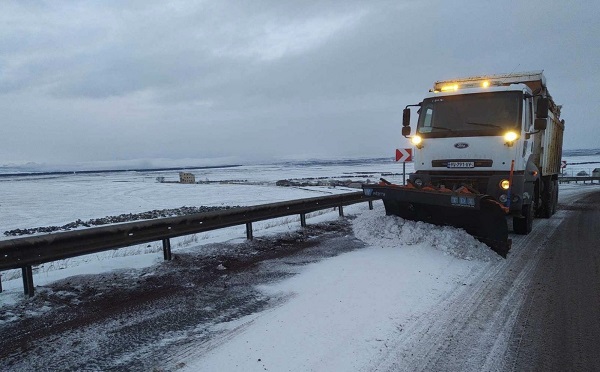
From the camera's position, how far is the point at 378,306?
451 cm

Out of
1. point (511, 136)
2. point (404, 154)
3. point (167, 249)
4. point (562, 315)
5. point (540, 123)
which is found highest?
point (540, 123)

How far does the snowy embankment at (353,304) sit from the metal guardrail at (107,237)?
7.49 feet

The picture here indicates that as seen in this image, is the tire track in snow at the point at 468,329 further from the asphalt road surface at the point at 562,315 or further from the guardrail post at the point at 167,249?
the guardrail post at the point at 167,249

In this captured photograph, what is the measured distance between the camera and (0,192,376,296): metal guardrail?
4727 millimetres

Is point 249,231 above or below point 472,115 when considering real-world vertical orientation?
below

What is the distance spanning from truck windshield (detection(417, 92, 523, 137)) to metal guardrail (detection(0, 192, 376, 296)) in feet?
12.7

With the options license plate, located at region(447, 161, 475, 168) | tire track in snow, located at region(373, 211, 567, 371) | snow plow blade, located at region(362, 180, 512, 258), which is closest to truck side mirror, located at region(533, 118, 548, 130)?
license plate, located at region(447, 161, 475, 168)

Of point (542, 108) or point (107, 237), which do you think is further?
point (542, 108)

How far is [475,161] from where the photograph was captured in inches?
306

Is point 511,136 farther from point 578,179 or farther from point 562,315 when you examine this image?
point 578,179

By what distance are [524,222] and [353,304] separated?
624 centimetres

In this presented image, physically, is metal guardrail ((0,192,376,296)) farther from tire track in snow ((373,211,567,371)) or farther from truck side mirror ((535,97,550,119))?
truck side mirror ((535,97,550,119))

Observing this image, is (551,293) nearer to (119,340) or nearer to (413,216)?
(413,216)

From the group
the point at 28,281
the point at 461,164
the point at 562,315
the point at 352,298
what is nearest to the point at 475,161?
the point at 461,164
